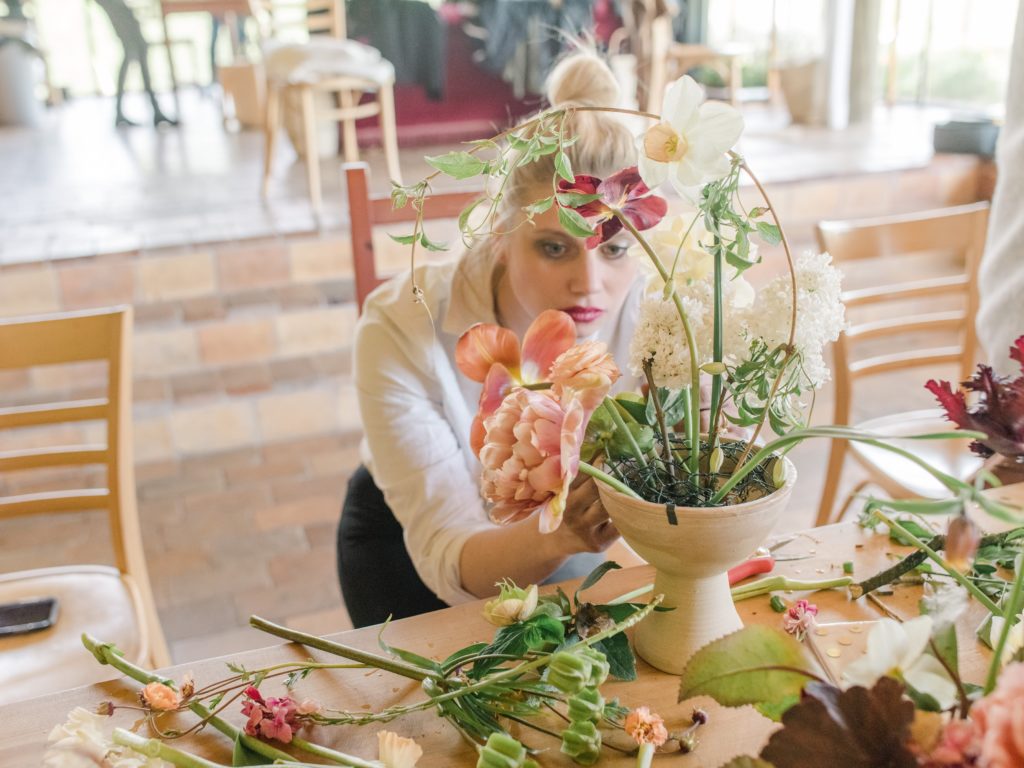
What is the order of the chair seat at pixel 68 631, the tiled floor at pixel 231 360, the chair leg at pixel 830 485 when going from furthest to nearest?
1. the tiled floor at pixel 231 360
2. the chair leg at pixel 830 485
3. the chair seat at pixel 68 631

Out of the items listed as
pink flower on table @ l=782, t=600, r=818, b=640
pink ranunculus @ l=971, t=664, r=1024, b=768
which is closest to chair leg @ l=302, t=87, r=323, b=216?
pink flower on table @ l=782, t=600, r=818, b=640

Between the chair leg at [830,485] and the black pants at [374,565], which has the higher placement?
the black pants at [374,565]

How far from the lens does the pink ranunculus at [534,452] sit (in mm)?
533

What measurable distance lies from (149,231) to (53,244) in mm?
324

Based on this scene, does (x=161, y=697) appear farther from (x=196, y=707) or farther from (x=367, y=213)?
(x=367, y=213)

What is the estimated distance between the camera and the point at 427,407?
1.17 metres

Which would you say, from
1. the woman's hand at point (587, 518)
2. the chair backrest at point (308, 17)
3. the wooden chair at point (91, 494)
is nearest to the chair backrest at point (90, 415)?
the wooden chair at point (91, 494)

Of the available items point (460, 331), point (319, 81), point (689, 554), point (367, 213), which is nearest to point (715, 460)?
point (689, 554)

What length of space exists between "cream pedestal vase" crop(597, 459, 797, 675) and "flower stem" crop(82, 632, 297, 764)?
0.28m

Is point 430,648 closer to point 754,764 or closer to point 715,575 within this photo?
point 715,575

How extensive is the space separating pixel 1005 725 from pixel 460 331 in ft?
3.03

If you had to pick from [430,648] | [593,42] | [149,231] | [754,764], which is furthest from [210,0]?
[754,764]

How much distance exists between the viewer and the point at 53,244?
3.20 metres

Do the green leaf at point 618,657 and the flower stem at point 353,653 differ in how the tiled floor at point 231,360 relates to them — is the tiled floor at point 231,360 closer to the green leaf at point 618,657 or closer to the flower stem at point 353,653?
the flower stem at point 353,653
